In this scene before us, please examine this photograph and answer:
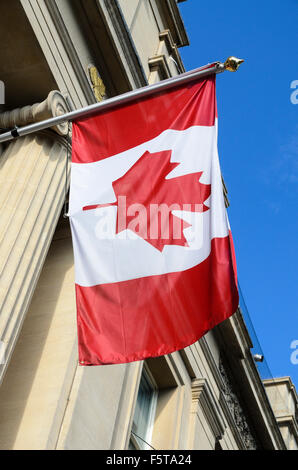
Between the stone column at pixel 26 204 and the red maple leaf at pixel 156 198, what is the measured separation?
114 cm

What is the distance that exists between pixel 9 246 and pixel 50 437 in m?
2.24

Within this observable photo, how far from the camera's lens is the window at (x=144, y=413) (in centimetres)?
1097

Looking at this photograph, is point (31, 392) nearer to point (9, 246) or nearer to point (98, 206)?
point (9, 246)

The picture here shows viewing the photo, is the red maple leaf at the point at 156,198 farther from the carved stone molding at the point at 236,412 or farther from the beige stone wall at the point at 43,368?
the carved stone molding at the point at 236,412

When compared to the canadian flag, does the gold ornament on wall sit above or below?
above

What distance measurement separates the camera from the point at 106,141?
6.92 meters

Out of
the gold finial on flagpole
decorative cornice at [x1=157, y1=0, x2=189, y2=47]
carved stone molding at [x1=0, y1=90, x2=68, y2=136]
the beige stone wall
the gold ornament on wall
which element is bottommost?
the beige stone wall

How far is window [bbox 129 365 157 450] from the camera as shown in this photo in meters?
11.0

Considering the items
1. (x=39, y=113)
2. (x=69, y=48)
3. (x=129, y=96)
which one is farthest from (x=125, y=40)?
(x=129, y=96)

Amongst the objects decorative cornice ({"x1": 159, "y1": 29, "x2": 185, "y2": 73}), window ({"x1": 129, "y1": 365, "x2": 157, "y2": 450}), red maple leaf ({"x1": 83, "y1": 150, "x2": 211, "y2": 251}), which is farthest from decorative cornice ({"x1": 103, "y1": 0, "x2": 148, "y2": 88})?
window ({"x1": 129, "y1": 365, "x2": 157, "y2": 450})

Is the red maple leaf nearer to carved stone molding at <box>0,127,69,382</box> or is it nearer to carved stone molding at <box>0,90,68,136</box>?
carved stone molding at <box>0,127,69,382</box>

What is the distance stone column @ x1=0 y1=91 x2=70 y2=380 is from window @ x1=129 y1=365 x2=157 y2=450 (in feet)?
16.1

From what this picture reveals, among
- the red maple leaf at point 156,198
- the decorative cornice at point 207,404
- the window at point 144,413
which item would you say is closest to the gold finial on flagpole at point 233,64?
the red maple leaf at point 156,198

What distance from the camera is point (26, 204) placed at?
24.2 ft
